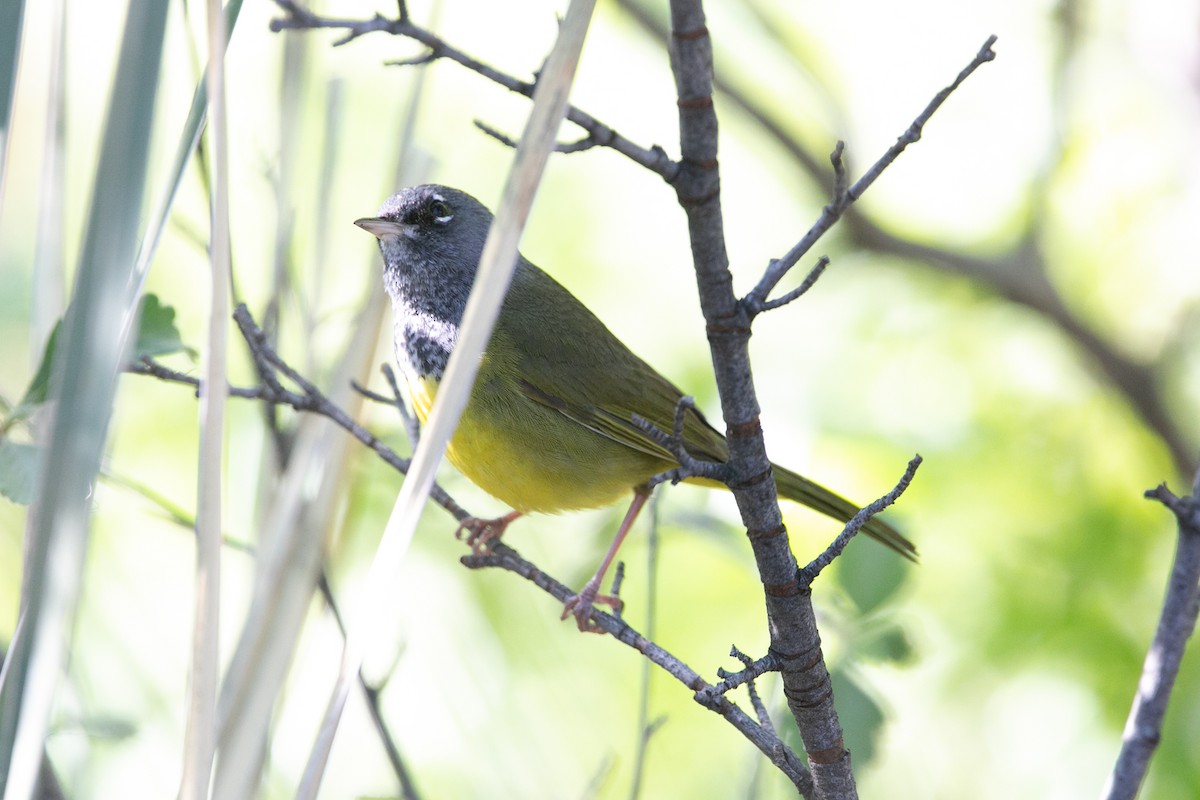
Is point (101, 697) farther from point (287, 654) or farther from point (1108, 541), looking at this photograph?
point (1108, 541)

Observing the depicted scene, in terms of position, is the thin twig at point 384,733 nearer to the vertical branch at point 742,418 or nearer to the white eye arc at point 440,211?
the vertical branch at point 742,418

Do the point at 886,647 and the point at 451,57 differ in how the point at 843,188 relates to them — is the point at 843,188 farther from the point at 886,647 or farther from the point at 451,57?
the point at 886,647

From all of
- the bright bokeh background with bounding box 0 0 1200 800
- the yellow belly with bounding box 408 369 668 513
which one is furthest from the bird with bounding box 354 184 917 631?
the bright bokeh background with bounding box 0 0 1200 800

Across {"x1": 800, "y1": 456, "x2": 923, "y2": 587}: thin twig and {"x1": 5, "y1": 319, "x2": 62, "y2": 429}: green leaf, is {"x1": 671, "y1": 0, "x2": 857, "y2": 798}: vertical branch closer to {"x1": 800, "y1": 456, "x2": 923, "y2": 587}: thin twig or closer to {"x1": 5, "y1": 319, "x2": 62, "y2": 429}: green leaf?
{"x1": 800, "y1": 456, "x2": 923, "y2": 587}: thin twig

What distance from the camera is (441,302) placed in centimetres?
350

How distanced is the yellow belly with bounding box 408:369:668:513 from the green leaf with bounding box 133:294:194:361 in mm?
1057

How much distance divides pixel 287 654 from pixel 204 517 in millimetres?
610

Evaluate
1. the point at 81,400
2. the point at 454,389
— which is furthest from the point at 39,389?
the point at 454,389

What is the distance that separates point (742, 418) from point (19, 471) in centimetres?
113

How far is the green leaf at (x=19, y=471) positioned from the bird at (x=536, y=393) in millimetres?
1218

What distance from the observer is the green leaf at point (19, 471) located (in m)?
1.80

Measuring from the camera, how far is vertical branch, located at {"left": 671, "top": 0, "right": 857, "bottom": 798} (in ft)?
4.57

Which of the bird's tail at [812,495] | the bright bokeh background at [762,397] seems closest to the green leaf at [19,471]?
the bright bokeh background at [762,397]

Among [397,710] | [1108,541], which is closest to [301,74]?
[397,710]
